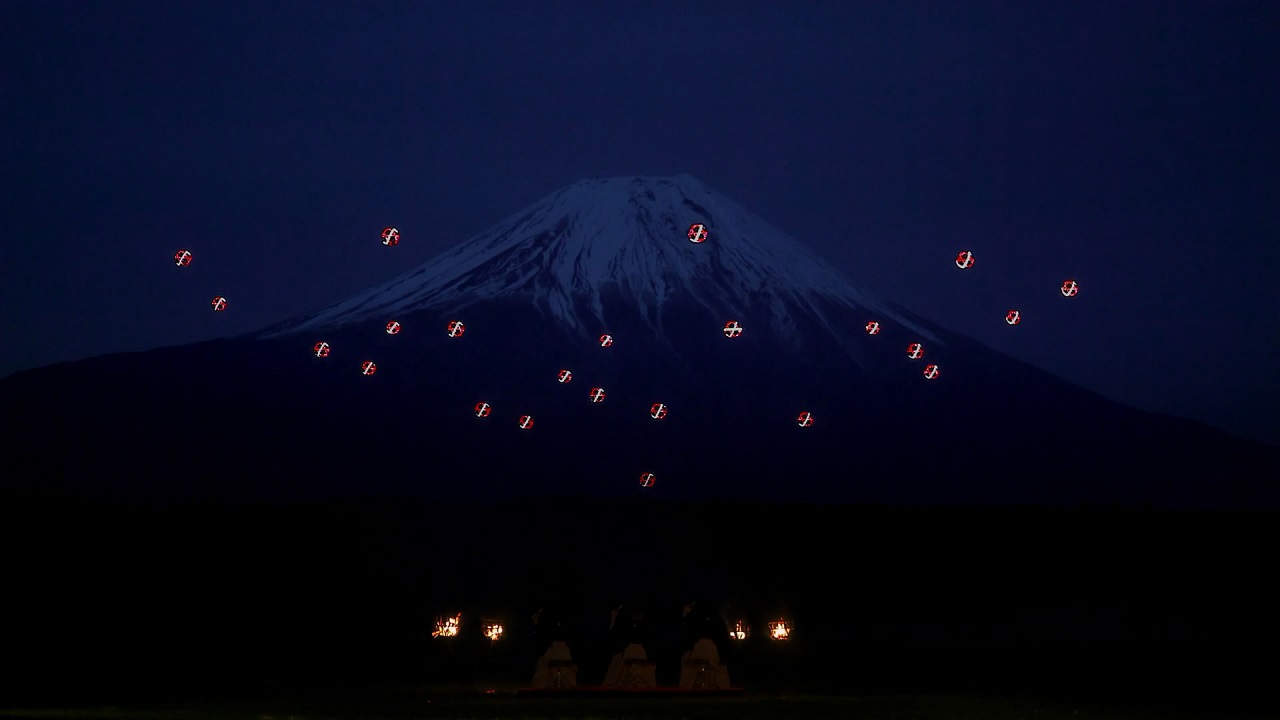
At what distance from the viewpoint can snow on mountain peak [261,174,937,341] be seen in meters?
112

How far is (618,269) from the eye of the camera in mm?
121125

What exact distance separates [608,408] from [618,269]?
21.5 metres

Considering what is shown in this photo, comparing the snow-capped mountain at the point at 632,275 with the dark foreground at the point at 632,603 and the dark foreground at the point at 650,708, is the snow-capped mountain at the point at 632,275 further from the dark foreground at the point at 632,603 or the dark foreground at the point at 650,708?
the dark foreground at the point at 650,708

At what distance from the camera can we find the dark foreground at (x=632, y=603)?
3212cm

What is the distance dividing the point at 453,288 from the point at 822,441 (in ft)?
102

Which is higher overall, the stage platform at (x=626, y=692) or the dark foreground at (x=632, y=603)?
the dark foreground at (x=632, y=603)

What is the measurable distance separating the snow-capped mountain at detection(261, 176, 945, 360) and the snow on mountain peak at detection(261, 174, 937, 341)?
105mm

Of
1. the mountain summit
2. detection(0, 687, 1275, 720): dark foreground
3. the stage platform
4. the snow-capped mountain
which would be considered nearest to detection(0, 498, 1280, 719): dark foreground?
detection(0, 687, 1275, 720): dark foreground

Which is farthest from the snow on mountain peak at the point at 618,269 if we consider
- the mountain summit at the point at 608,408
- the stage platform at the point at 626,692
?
the stage platform at the point at 626,692

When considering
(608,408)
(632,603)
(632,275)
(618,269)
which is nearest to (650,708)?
(632,603)

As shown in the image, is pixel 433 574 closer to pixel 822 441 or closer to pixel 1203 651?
pixel 1203 651

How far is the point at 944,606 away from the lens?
189 ft

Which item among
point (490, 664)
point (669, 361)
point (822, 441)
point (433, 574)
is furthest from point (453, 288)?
point (490, 664)

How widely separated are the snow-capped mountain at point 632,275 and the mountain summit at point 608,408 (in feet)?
0.90
